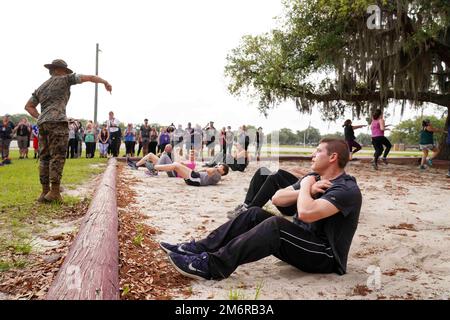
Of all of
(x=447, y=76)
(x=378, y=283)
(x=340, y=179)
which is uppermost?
(x=447, y=76)

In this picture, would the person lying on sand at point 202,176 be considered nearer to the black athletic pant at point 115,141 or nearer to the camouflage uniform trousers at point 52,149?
the camouflage uniform trousers at point 52,149

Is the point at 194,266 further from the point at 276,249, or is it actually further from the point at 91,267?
the point at 91,267

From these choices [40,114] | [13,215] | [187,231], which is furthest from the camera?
[40,114]

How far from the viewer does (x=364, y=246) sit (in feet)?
13.6

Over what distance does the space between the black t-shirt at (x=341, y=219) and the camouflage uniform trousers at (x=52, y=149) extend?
404 centimetres

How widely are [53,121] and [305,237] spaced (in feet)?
14.0

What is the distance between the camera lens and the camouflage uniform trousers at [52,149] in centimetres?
564

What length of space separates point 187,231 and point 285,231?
181cm

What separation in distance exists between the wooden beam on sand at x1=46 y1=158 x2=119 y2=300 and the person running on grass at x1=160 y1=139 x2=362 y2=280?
1.71 feet

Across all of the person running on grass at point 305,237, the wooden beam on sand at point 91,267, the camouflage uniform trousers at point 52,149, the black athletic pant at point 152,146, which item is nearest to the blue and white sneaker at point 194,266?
the person running on grass at point 305,237
